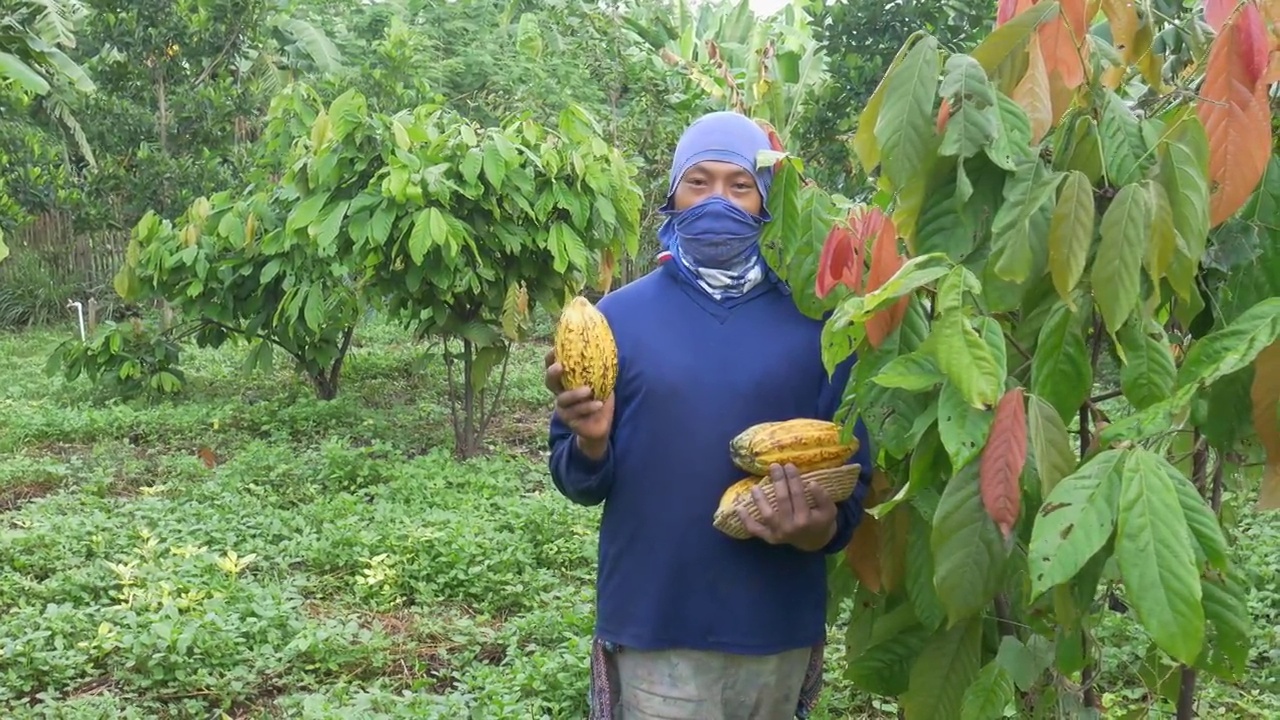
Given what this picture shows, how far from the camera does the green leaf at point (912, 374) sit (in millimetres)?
1365

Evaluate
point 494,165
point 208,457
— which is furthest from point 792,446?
point 208,457

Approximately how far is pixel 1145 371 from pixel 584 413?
2.64 feet

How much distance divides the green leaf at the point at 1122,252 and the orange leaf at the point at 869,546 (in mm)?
656

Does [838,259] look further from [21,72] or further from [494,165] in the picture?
[494,165]

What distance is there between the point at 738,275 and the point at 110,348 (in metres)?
6.63

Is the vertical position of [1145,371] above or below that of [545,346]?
above

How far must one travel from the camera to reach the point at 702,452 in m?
1.87

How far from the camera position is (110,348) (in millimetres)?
7523

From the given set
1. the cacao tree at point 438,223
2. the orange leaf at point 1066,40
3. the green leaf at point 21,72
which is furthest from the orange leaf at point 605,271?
the orange leaf at point 1066,40

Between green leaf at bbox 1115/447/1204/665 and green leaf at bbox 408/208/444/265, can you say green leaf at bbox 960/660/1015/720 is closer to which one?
green leaf at bbox 1115/447/1204/665

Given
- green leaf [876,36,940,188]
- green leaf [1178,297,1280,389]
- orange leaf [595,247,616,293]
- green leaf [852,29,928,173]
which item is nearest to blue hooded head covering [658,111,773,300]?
green leaf [852,29,928,173]

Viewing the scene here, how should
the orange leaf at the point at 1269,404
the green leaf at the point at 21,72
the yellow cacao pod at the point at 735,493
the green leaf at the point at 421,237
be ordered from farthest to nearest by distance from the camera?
the green leaf at the point at 421,237 → the green leaf at the point at 21,72 → the yellow cacao pod at the point at 735,493 → the orange leaf at the point at 1269,404

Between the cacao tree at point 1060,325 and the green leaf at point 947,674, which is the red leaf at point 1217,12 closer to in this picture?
the cacao tree at point 1060,325

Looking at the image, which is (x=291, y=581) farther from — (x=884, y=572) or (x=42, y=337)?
(x=42, y=337)
